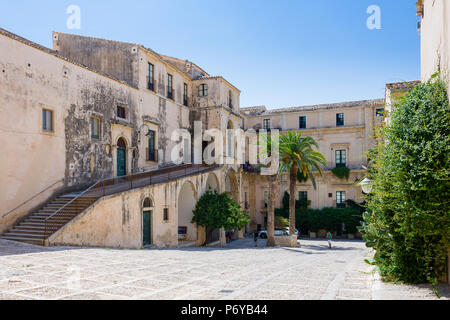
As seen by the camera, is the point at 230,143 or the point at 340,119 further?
the point at 340,119

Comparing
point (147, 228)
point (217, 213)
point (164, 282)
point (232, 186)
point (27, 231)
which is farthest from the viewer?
point (232, 186)

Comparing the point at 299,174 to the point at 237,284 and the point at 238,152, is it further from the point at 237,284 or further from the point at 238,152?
the point at 237,284

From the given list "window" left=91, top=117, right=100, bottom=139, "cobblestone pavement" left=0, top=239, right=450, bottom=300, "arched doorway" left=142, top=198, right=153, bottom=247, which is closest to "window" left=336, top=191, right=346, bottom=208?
"arched doorway" left=142, top=198, right=153, bottom=247

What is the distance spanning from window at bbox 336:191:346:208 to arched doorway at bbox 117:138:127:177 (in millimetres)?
24977

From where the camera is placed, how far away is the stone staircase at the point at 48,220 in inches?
559

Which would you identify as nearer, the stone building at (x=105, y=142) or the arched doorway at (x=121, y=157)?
the stone building at (x=105, y=142)

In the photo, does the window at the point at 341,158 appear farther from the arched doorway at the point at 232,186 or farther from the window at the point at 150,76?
the window at the point at 150,76

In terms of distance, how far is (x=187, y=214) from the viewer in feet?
85.8

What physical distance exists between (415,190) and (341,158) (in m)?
33.4

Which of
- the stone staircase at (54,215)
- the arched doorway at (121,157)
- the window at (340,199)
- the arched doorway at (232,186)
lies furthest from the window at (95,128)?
the window at (340,199)

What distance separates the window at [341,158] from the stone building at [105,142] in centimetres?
1259

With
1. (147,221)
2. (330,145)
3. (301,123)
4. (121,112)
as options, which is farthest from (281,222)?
(121,112)

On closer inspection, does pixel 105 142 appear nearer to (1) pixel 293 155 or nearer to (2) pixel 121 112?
(2) pixel 121 112
